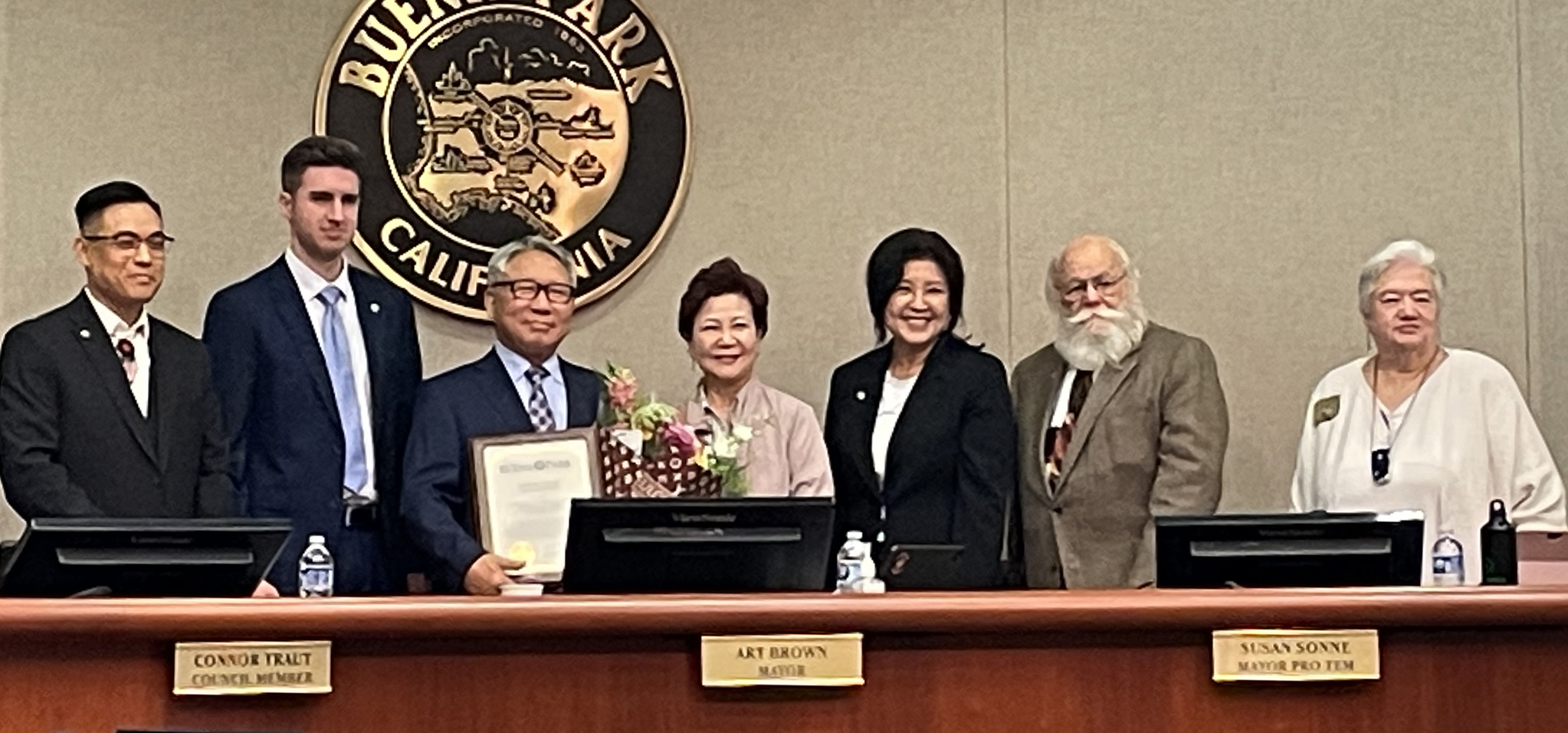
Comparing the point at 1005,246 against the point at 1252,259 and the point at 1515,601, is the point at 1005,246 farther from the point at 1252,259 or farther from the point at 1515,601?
the point at 1515,601

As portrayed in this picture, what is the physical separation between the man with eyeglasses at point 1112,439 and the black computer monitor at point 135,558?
92.1 inches

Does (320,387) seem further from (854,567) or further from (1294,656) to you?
(1294,656)

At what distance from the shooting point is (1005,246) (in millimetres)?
6246

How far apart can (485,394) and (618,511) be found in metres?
1.41

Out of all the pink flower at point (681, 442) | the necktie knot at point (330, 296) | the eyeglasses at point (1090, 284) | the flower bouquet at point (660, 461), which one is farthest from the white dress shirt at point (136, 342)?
the eyeglasses at point (1090, 284)

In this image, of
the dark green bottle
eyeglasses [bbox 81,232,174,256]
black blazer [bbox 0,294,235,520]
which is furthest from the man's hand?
the dark green bottle

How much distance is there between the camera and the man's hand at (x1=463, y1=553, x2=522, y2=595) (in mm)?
4203

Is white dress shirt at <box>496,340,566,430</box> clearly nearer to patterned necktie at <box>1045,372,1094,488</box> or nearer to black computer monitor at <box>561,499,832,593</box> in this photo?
patterned necktie at <box>1045,372,1094,488</box>

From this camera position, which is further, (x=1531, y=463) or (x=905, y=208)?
(x=905, y=208)

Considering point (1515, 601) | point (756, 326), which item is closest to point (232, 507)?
point (756, 326)

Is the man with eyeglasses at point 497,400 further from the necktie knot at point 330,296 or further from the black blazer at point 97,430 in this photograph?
the black blazer at point 97,430

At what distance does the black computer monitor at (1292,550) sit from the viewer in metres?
3.51

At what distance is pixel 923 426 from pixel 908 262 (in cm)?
40

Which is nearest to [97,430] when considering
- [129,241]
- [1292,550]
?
[129,241]
